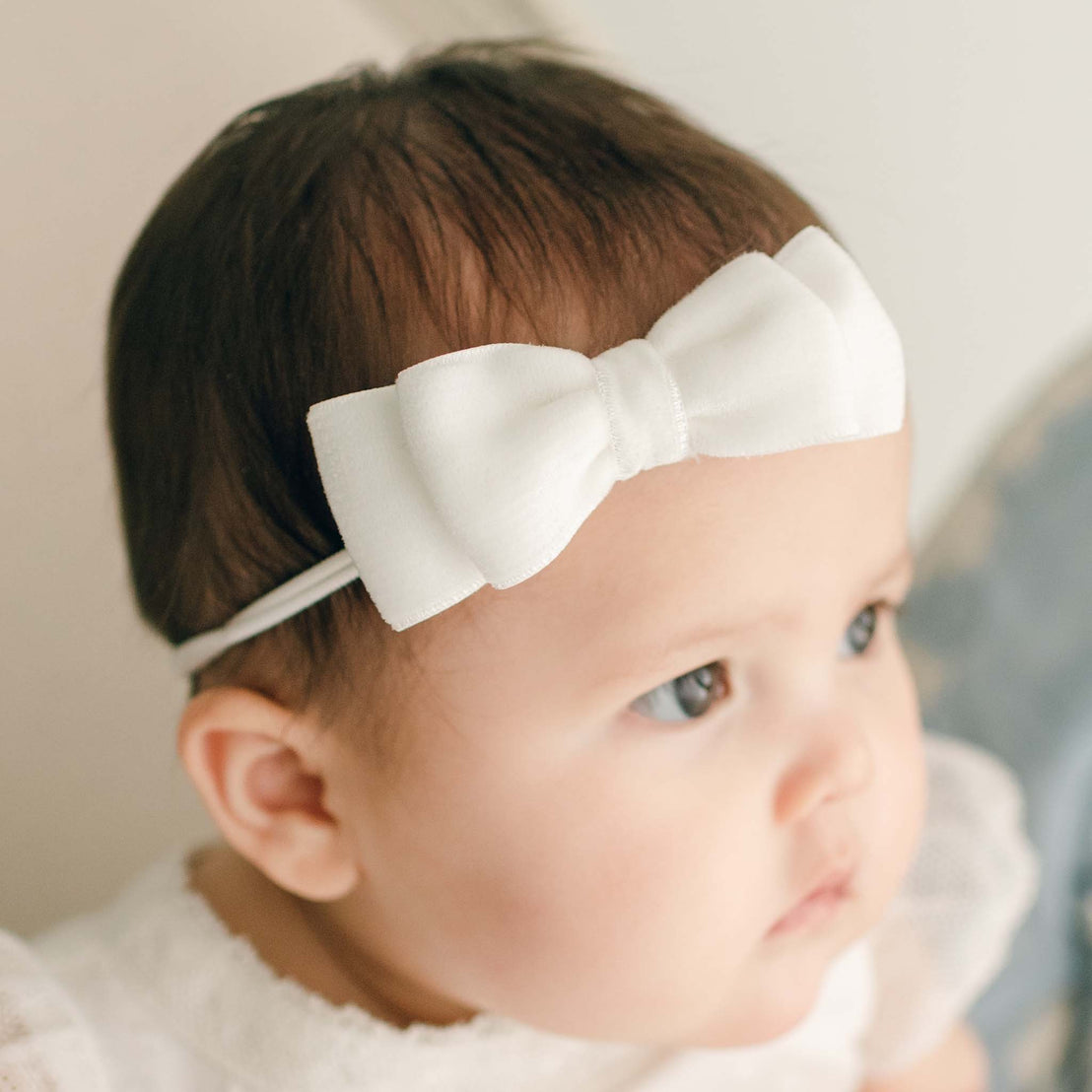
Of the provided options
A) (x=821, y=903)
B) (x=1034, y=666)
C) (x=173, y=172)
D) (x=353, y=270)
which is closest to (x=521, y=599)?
(x=353, y=270)

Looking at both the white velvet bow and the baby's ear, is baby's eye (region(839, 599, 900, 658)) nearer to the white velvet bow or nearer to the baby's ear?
the white velvet bow

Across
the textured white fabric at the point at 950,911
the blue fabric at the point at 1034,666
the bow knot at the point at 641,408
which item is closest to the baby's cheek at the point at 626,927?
the bow knot at the point at 641,408

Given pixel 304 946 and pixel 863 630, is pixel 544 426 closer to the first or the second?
pixel 863 630

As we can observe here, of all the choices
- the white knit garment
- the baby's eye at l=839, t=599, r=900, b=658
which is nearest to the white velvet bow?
the baby's eye at l=839, t=599, r=900, b=658

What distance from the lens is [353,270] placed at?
610 millimetres

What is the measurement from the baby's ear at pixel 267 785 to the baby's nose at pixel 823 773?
0.89 ft

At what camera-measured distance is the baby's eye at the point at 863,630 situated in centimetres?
78

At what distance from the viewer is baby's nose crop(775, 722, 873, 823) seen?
0.67 m

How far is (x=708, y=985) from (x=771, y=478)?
31 cm

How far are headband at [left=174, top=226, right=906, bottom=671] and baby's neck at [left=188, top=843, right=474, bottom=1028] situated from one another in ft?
1.22

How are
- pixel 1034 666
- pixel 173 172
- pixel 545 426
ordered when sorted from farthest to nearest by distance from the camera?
pixel 1034 666, pixel 173 172, pixel 545 426

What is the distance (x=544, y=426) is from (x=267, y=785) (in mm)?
322

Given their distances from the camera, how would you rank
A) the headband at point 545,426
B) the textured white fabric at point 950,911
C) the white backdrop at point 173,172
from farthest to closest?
1. the textured white fabric at point 950,911
2. the white backdrop at point 173,172
3. the headband at point 545,426

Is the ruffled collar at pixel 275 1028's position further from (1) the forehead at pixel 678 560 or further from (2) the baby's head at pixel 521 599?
(1) the forehead at pixel 678 560
